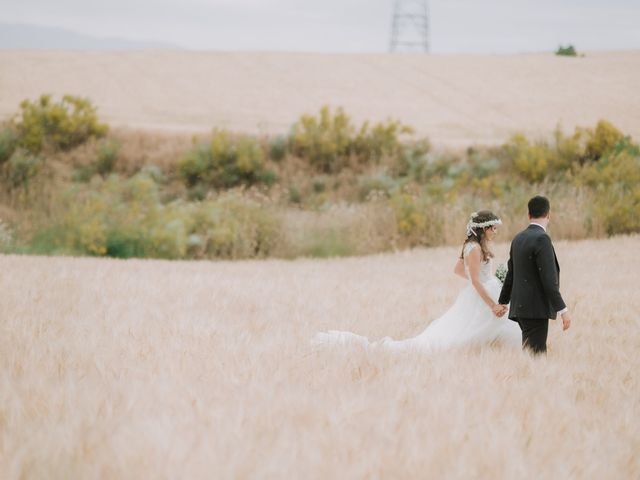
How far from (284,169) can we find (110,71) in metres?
25.0

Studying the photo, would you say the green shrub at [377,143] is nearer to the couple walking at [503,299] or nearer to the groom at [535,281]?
the couple walking at [503,299]

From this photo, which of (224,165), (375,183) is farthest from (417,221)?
(224,165)

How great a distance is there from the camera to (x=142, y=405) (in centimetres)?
354

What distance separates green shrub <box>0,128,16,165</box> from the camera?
27.5m

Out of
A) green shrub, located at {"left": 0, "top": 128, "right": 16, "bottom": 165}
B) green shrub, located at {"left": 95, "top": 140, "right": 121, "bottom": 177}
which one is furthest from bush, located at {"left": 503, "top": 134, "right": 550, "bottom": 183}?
green shrub, located at {"left": 0, "top": 128, "right": 16, "bottom": 165}

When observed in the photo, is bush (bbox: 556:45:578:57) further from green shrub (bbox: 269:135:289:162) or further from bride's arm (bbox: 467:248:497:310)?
bride's arm (bbox: 467:248:497:310)

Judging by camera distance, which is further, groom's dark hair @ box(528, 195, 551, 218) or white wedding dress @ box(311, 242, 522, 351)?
white wedding dress @ box(311, 242, 522, 351)

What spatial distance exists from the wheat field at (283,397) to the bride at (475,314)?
1.03ft

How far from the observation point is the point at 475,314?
6875mm

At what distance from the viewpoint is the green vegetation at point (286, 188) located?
61.9 feet

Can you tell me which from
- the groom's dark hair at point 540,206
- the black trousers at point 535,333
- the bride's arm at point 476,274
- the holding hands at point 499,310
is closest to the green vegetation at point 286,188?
the bride's arm at point 476,274

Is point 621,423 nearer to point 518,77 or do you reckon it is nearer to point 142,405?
point 142,405

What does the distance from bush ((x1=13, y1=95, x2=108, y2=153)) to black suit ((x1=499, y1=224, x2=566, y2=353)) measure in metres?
25.4

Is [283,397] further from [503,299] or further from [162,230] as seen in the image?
[162,230]
